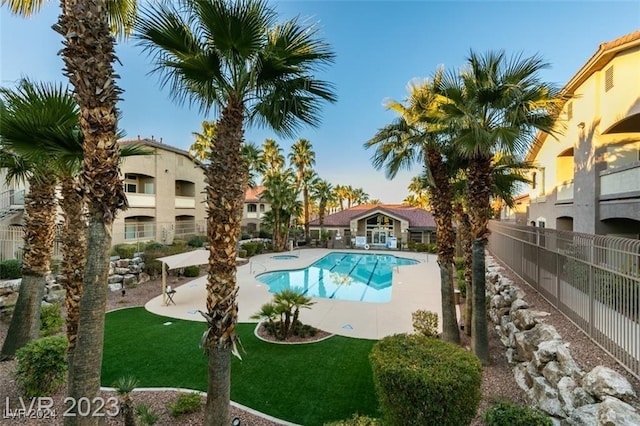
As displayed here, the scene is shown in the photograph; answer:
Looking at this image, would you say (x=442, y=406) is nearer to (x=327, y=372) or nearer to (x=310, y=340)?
(x=327, y=372)

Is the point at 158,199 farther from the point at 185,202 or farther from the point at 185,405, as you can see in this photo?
the point at 185,405

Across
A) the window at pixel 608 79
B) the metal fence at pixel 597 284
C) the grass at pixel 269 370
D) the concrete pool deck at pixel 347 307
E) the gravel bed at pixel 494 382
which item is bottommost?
the concrete pool deck at pixel 347 307

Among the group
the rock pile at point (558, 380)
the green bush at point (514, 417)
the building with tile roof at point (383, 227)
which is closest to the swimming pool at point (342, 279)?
the building with tile roof at point (383, 227)

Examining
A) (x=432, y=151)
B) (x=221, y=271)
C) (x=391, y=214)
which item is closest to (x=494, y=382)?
(x=432, y=151)

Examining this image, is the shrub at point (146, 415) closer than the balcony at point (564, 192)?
Yes

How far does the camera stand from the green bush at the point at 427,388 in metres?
3.99

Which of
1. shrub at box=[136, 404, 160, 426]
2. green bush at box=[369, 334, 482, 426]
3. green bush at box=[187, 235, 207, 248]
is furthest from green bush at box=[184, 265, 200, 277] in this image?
green bush at box=[369, 334, 482, 426]

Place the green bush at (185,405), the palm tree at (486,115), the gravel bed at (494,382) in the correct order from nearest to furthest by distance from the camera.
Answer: the gravel bed at (494,382), the green bush at (185,405), the palm tree at (486,115)

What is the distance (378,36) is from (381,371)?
14747 millimetres

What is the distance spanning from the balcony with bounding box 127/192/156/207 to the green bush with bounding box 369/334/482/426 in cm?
2314

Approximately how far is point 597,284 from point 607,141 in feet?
32.4

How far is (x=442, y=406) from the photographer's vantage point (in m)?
4.00

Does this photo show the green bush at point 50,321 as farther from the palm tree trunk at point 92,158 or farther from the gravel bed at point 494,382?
the palm tree trunk at point 92,158

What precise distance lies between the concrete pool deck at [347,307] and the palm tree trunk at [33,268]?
463 cm
